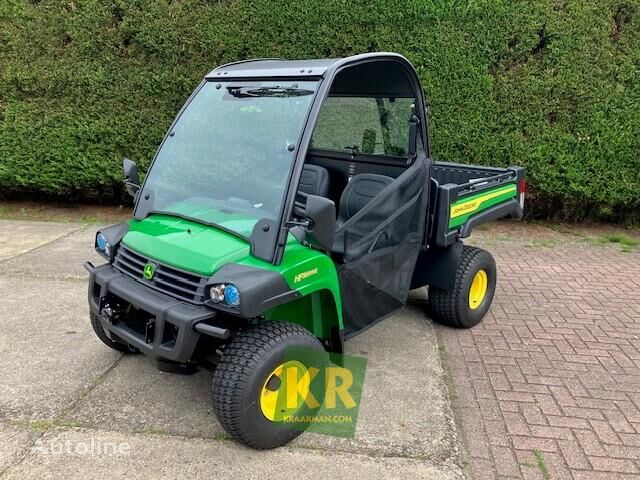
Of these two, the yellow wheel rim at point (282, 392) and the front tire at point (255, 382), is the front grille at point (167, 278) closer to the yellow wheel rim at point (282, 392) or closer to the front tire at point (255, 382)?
the front tire at point (255, 382)

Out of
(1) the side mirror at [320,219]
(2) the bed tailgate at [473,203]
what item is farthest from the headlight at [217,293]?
(2) the bed tailgate at [473,203]

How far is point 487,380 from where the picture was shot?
328 cm

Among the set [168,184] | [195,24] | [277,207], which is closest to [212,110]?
[168,184]

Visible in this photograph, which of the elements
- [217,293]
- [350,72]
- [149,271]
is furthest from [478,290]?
[149,271]

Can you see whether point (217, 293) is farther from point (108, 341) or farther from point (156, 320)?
point (108, 341)

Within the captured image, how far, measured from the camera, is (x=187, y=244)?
2564 millimetres

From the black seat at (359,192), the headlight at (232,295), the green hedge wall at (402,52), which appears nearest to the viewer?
the headlight at (232,295)

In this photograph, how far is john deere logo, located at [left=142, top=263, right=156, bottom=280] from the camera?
2.59 m

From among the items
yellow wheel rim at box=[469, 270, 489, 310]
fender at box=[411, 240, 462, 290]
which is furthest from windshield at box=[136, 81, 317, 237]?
yellow wheel rim at box=[469, 270, 489, 310]

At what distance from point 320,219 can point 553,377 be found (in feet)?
6.50

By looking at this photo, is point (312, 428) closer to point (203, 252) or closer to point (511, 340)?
point (203, 252)

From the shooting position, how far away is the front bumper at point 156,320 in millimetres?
2318

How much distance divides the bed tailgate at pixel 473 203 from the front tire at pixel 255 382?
144 centimetres

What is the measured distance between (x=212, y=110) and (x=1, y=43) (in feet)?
16.8
